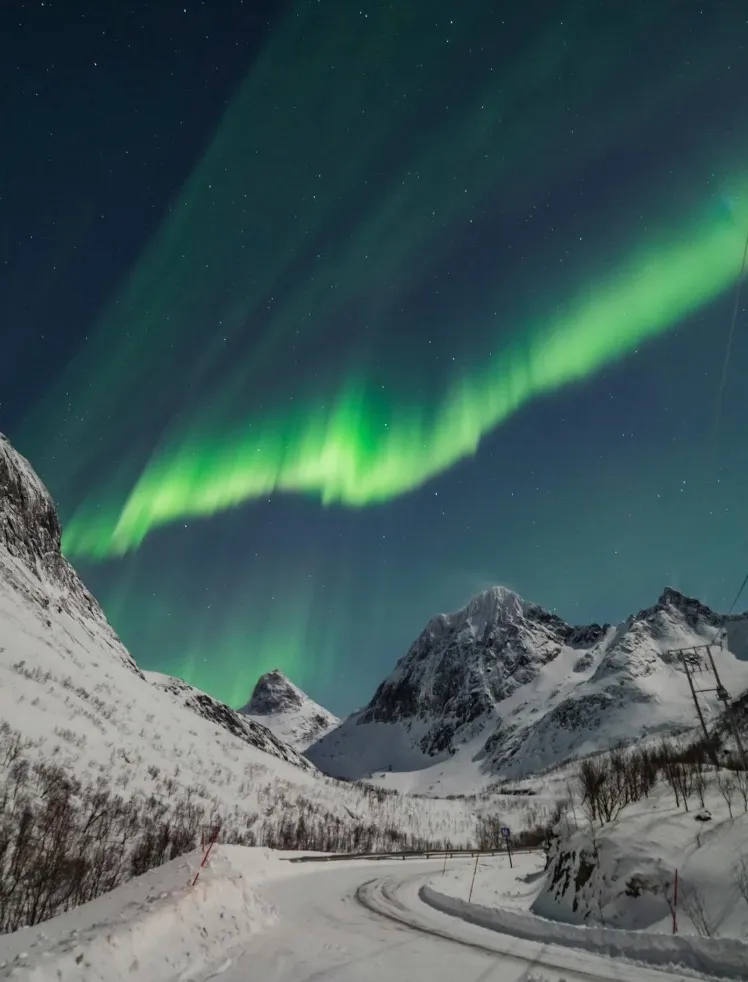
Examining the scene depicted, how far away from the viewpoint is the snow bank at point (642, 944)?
7.39 m

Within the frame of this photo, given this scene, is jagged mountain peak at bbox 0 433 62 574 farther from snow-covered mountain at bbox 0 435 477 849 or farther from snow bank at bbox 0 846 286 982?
snow bank at bbox 0 846 286 982

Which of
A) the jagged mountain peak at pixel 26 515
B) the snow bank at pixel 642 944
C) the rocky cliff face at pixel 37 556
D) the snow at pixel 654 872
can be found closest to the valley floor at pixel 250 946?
the snow bank at pixel 642 944

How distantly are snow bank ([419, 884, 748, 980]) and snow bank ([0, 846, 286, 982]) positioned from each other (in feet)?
18.2

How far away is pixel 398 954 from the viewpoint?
9.06 meters

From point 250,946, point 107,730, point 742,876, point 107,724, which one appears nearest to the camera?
point 250,946

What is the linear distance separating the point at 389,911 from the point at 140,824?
2833 cm

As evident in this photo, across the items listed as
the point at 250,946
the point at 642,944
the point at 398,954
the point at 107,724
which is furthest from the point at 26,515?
the point at 642,944

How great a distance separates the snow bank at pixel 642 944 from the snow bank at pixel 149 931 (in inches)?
219

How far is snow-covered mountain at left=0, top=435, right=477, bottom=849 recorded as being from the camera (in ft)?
140

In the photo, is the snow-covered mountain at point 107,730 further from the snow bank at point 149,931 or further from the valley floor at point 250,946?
the valley floor at point 250,946

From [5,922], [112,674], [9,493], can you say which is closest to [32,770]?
[5,922]

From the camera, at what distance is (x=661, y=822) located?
13.7m

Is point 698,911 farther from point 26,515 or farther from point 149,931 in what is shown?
point 26,515

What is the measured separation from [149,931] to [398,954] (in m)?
4.23
